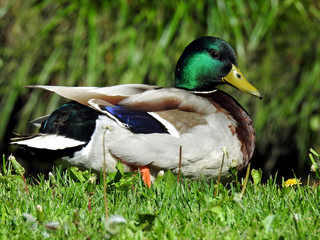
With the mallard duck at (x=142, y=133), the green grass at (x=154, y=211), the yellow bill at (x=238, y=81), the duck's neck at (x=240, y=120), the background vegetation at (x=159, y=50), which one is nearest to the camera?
the green grass at (x=154, y=211)

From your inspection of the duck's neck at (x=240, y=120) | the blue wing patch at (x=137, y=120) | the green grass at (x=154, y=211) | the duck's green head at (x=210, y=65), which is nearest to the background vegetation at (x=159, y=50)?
the duck's green head at (x=210, y=65)

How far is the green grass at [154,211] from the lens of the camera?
2.30m

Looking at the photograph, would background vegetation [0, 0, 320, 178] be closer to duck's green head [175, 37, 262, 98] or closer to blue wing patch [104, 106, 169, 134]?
duck's green head [175, 37, 262, 98]

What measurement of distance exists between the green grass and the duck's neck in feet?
2.07

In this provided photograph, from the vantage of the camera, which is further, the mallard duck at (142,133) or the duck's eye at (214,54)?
the duck's eye at (214,54)

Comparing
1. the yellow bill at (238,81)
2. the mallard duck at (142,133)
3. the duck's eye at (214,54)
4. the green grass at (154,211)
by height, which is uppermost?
the duck's eye at (214,54)

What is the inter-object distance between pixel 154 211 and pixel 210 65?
65.7 inches

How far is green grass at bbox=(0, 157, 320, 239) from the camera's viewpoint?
2.30 m

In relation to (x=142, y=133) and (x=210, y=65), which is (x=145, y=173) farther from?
(x=210, y=65)

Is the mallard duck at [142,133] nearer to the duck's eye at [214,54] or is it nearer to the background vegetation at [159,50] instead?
the duck's eye at [214,54]

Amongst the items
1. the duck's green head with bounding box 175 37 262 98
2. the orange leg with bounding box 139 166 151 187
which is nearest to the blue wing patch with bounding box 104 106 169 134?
the orange leg with bounding box 139 166 151 187

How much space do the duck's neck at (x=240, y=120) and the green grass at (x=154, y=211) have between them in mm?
630

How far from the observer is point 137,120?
11.4 feet

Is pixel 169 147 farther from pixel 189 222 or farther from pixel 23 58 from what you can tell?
pixel 23 58
